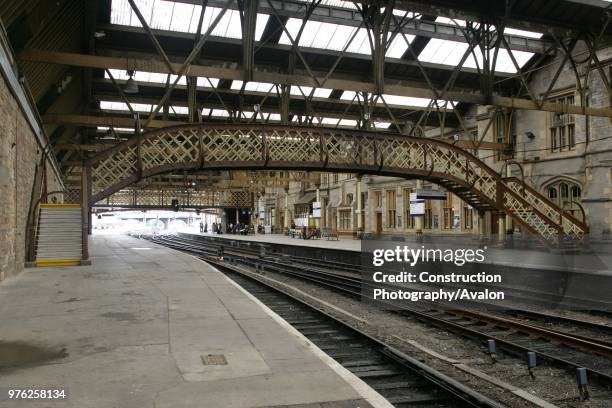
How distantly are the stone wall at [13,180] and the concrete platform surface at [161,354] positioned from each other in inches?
84.5

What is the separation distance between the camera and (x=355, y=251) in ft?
80.2

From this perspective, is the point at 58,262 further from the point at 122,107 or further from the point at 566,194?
the point at 566,194

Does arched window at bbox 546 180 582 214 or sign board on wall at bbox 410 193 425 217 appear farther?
sign board on wall at bbox 410 193 425 217

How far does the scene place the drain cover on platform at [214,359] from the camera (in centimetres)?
589

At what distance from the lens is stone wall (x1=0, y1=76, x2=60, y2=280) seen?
11823 millimetres

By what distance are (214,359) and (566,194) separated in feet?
72.8

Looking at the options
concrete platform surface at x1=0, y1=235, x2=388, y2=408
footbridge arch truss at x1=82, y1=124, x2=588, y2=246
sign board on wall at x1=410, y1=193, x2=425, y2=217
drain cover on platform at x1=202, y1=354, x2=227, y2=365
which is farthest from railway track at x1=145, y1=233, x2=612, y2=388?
sign board on wall at x1=410, y1=193, x2=425, y2=217

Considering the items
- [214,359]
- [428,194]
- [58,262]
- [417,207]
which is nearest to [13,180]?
[58,262]

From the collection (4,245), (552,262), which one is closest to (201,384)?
(4,245)

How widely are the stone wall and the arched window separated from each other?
856 inches

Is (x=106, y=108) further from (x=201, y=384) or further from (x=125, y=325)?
(x=201, y=384)

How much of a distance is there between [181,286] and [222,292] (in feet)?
5.13

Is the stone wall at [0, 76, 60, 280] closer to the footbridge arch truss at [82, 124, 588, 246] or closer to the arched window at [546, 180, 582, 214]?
the footbridge arch truss at [82, 124, 588, 246]

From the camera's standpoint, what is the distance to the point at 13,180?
536 inches
